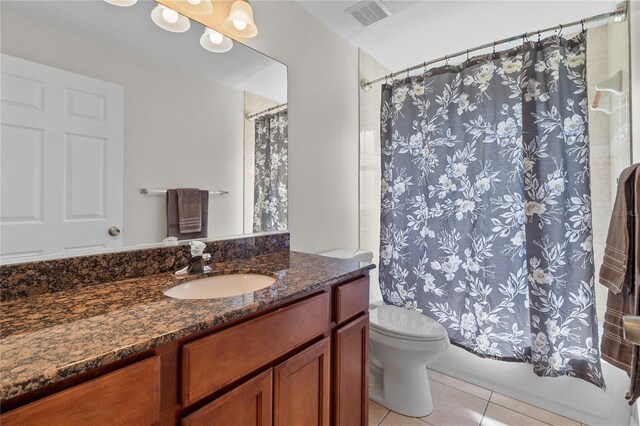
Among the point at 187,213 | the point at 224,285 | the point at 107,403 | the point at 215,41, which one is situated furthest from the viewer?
the point at 215,41

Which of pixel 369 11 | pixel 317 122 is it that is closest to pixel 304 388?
pixel 317 122

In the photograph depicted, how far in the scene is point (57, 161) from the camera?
36.4 inches

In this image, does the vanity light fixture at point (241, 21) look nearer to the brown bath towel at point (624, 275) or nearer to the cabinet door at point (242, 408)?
the cabinet door at point (242, 408)

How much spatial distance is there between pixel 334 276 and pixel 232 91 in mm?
1023

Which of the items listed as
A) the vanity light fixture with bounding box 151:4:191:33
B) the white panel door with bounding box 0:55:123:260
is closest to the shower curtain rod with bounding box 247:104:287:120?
the vanity light fixture with bounding box 151:4:191:33

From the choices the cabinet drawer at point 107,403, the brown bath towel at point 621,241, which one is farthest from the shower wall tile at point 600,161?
the cabinet drawer at point 107,403

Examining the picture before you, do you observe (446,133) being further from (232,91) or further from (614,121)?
(232,91)

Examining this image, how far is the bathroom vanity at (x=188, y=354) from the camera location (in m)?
0.52

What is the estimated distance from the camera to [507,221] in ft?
5.77

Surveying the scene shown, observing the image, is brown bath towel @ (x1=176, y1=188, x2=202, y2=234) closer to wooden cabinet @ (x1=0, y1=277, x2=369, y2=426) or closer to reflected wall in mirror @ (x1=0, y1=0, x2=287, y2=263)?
reflected wall in mirror @ (x1=0, y1=0, x2=287, y2=263)

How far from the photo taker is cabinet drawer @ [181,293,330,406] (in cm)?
69

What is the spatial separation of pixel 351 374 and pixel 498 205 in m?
1.31

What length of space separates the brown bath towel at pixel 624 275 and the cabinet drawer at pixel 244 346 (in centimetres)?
107

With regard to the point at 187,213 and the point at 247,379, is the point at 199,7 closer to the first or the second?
the point at 187,213
